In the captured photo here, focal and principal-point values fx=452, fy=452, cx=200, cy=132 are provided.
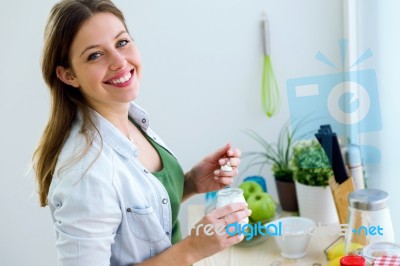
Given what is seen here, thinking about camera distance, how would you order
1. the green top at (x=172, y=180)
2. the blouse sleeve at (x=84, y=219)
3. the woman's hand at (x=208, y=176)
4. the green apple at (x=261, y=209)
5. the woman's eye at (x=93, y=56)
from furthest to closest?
the green apple at (x=261, y=209), the woman's hand at (x=208, y=176), the green top at (x=172, y=180), the woman's eye at (x=93, y=56), the blouse sleeve at (x=84, y=219)

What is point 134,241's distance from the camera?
0.92 meters

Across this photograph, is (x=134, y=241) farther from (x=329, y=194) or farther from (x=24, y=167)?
(x=24, y=167)

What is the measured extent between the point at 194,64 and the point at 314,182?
0.65 m

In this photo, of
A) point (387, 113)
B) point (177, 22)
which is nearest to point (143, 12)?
point (177, 22)

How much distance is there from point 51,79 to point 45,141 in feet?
0.44

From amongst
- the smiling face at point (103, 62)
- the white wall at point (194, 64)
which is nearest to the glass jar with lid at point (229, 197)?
the smiling face at point (103, 62)

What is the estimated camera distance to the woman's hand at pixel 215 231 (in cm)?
88

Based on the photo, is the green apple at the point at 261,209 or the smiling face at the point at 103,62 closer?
the smiling face at the point at 103,62

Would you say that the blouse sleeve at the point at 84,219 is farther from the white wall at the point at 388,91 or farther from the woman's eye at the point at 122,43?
the white wall at the point at 388,91

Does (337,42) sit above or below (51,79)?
above

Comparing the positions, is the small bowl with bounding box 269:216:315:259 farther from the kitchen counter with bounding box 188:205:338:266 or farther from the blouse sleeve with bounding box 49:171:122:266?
the blouse sleeve with bounding box 49:171:122:266

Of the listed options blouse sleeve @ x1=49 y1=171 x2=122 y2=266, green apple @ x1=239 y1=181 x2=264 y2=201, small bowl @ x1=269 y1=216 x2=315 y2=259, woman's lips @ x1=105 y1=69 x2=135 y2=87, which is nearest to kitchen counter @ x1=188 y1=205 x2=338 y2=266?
small bowl @ x1=269 y1=216 x2=315 y2=259

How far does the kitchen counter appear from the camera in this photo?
1.16m

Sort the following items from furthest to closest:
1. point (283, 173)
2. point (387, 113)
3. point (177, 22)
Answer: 1. point (177, 22)
2. point (283, 173)
3. point (387, 113)
